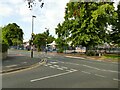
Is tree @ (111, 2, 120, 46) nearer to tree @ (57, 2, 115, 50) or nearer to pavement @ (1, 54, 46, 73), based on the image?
tree @ (57, 2, 115, 50)

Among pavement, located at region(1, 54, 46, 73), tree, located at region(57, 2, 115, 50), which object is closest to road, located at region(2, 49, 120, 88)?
pavement, located at region(1, 54, 46, 73)

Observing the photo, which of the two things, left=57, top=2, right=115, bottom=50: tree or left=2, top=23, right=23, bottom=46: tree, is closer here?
left=57, top=2, right=115, bottom=50: tree

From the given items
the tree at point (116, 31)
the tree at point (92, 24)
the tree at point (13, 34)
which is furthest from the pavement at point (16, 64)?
the tree at point (13, 34)

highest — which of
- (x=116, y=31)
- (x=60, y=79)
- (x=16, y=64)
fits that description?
(x=116, y=31)

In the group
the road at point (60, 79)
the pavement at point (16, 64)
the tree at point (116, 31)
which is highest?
the tree at point (116, 31)

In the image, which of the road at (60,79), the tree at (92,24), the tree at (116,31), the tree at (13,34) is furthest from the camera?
the tree at (13,34)

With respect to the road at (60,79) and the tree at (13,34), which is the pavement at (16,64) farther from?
the tree at (13,34)

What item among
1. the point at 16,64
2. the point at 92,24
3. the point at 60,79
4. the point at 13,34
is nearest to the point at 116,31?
the point at 92,24

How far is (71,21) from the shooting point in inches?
2308

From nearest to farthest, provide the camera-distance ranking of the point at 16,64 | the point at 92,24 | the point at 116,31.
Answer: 1. the point at 16,64
2. the point at 92,24
3. the point at 116,31

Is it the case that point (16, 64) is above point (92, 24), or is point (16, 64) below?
below

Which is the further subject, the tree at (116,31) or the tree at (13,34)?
the tree at (13,34)

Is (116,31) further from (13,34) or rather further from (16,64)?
(13,34)

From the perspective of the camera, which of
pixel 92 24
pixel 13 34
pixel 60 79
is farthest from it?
pixel 13 34
